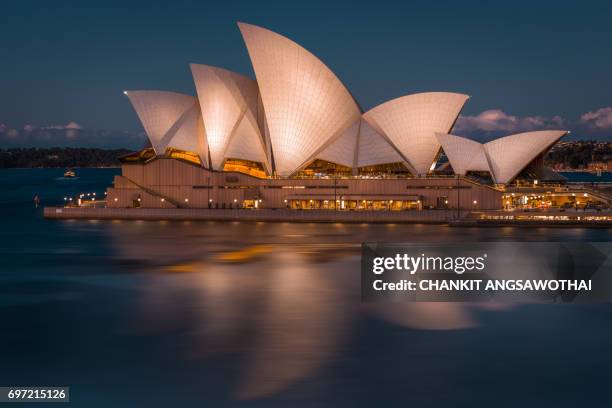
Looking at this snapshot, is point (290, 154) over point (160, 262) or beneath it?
over

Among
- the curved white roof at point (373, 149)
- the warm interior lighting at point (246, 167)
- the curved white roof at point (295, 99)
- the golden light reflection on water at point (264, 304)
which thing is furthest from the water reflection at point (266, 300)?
the warm interior lighting at point (246, 167)

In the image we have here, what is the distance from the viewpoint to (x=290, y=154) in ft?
201

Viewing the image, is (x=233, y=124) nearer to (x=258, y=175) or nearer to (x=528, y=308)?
(x=258, y=175)

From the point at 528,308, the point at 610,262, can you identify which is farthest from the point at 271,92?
the point at 528,308

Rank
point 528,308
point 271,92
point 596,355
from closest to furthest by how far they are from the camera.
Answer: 1. point 596,355
2. point 528,308
3. point 271,92

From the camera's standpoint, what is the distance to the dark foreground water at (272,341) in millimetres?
17641

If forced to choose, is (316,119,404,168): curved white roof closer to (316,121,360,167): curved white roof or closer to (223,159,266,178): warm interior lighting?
(316,121,360,167): curved white roof

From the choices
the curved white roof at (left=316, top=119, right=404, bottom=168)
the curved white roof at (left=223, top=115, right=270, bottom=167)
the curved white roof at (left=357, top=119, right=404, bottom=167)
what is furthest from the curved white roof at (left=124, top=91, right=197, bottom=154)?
the curved white roof at (left=357, top=119, right=404, bottom=167)

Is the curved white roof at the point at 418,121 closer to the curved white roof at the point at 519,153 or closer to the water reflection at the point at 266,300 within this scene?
the curved white roof at the point at 519,153

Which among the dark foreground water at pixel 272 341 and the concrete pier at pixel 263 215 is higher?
the concrete pier at pixel 263 215

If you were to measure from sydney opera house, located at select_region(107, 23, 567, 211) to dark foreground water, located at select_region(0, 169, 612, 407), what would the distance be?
76.2ft

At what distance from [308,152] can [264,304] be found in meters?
35.3

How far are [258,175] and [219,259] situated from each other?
25.9 m

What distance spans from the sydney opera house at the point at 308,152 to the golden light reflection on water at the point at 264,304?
14.4 metres
